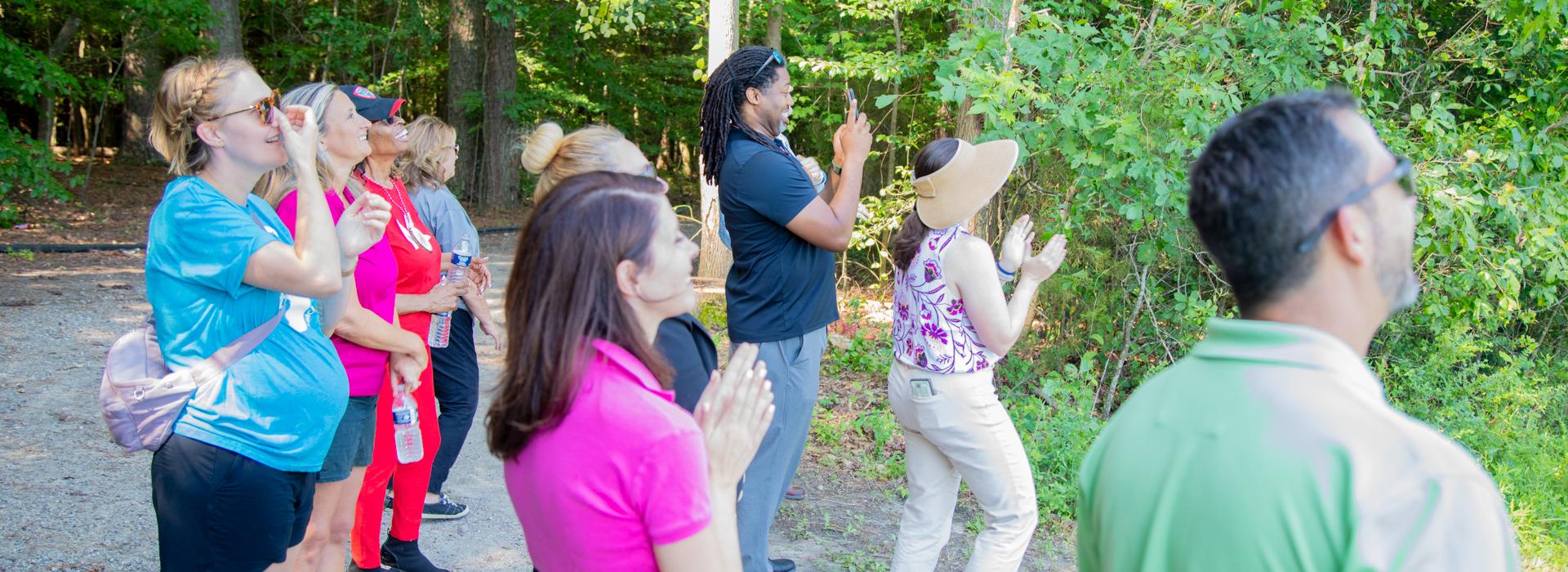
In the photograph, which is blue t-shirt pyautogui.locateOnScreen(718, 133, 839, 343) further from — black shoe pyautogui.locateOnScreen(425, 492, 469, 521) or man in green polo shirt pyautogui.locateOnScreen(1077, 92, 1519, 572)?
man in green polo shirt pyautogui.locateOnScreen(1077, 92, 1519, 572)

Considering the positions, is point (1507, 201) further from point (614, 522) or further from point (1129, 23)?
point (614, 522)

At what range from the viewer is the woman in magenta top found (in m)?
3.34

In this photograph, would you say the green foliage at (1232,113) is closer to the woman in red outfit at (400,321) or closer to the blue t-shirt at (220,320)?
the woman in red outfit at (400,321)

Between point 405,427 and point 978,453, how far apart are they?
6.48ft

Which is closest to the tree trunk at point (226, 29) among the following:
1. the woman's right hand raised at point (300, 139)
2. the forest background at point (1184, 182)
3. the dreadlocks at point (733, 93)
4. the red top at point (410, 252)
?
the forest background at point (1184, 182)

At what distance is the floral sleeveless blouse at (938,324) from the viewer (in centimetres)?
353

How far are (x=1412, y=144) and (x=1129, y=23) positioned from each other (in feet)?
5.74

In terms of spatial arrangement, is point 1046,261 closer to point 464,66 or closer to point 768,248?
point 768,248

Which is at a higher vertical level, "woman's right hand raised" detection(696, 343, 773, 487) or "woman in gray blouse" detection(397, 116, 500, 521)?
"woman's right hand raised" detection(696, 343, 773, 487)

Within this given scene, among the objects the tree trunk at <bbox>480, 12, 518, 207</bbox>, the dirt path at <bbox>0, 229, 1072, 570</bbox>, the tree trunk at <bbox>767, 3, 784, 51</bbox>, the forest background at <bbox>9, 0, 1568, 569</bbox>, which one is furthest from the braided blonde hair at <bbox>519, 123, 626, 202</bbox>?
the tree trunk at <bbox>480, 12, 518, 207</bbox>

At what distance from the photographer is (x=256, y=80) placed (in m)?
2.83

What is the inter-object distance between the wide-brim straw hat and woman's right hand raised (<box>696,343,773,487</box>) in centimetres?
178

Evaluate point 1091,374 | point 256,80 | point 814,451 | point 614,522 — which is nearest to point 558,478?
point 614,522

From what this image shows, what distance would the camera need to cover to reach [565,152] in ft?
9.59
